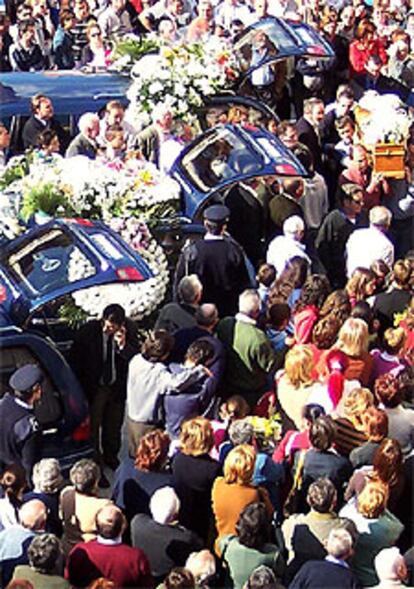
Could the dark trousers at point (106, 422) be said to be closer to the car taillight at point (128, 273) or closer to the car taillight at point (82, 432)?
the car taillight at point (82, 432)

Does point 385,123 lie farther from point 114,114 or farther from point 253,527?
point 253,527

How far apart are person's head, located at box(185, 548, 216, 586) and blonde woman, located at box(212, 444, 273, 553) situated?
0.64 meters

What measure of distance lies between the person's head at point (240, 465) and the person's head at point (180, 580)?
112 cm

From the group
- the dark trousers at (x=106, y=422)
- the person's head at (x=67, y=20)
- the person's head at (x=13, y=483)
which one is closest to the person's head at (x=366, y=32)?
the person's head at (x=67, y=20)

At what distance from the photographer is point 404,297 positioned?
11.9 meters

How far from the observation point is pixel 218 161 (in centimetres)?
1357

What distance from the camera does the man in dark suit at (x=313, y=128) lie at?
15.6 meters

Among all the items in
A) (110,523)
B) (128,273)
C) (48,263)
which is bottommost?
(110,523)

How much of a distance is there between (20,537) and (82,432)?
1.78 m

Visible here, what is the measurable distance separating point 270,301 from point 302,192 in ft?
8.67

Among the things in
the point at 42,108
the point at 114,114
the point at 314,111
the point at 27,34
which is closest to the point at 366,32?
the point at 314,111

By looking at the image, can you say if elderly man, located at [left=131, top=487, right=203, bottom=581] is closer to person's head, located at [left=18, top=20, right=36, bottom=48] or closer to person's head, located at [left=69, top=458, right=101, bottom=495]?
person's head, located at [left=69, top=458, right=101, bottom=495]

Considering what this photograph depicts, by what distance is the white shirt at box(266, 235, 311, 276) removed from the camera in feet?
42.2

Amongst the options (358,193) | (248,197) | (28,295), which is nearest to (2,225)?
(28,295)
